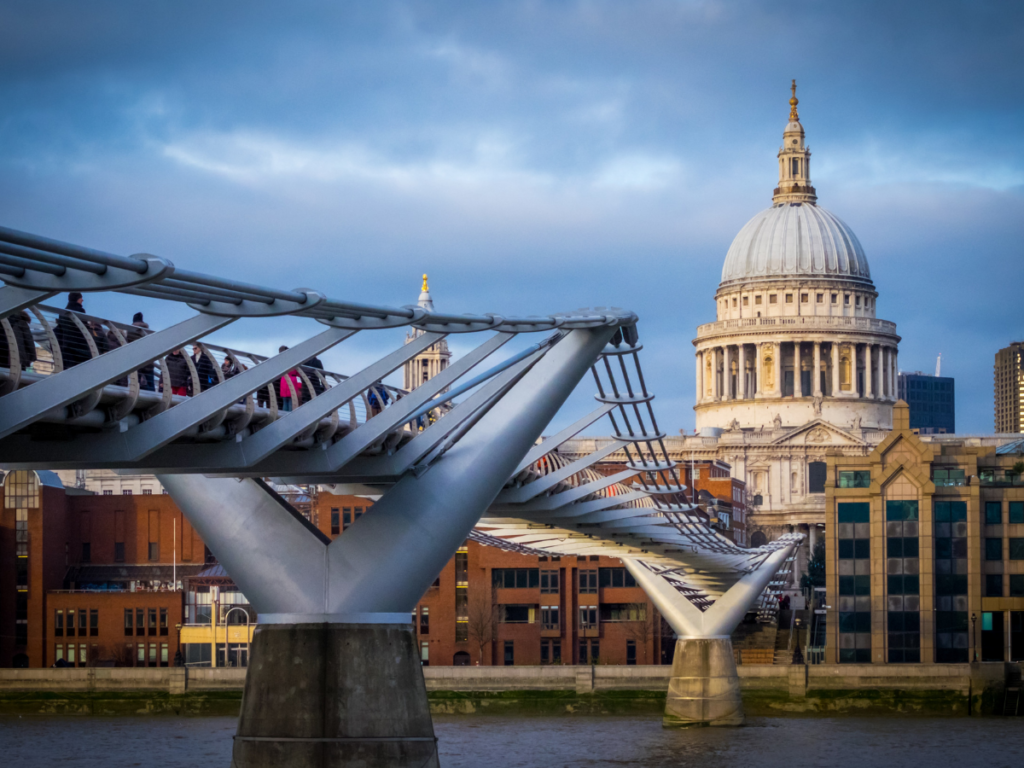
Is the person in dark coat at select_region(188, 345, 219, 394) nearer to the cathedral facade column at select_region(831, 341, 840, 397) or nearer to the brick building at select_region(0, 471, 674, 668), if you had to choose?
the brick building at select_region(0, 471, 674, 668)

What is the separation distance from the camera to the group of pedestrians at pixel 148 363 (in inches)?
734

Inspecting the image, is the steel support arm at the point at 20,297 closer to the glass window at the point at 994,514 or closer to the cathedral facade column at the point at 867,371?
the glass window at the point at 994,514

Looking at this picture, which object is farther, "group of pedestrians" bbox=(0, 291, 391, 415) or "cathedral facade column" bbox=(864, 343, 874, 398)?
"cathedral facade column" bbox=(864, 343, 874, 398)

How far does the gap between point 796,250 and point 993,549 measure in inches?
3224

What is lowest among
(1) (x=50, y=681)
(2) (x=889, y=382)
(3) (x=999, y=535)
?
(1) (x=50, y=681)

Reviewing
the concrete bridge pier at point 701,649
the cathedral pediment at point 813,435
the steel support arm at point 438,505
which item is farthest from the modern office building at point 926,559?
the cathedral pediment at point 813,435

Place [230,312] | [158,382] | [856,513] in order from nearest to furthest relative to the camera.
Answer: [230,312] → [158,382] → [856,513]

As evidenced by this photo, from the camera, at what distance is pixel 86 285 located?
15609 mm

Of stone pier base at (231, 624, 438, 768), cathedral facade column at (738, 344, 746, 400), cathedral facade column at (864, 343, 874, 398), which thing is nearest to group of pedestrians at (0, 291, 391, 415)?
stone pier base at (231, 624, 438, 768)

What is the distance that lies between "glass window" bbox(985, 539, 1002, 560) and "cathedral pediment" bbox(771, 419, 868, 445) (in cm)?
6728

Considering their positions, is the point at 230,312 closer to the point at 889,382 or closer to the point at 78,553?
the point at 78,553

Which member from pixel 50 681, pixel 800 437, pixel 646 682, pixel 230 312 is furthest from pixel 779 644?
pixel 230 312

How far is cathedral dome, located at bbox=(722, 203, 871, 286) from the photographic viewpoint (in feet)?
493

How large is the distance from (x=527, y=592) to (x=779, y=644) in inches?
417
